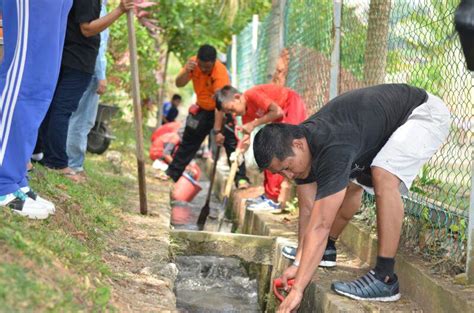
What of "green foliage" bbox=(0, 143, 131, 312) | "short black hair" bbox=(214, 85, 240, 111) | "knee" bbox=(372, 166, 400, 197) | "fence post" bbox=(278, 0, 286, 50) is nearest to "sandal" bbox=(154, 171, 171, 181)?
"fence post" bbox=(278, 0, 286, 50)

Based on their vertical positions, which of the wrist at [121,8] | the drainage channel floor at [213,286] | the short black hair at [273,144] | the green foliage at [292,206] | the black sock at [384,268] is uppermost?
the wrist at [121,8]

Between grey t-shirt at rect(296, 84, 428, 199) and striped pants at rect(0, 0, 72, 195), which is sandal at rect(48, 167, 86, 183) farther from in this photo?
grey t-shirt at rect(296, 84, 428, 199)

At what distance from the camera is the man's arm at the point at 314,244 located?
12.1 ft

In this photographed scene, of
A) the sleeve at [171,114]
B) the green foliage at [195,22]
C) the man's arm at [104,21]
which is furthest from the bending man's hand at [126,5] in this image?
the sleeve at [171,114]

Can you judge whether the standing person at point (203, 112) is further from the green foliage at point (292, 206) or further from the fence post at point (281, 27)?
the green foliage at point (292, 206)

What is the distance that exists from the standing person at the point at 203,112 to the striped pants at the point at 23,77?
467 cm

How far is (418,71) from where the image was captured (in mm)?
4840

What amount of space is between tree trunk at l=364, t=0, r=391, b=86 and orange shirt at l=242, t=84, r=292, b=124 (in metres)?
1.52

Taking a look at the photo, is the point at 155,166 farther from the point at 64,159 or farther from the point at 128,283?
the point at 128,283

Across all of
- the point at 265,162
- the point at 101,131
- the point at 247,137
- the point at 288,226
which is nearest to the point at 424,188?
the point at 265,162

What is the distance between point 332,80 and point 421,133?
2293mm

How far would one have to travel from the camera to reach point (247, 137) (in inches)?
309

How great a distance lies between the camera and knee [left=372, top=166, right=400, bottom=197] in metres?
4.08

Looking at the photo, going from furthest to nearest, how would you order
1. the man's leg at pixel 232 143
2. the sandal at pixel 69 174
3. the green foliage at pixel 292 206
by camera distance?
the man's leg at pixel 232 143, the green foliage at pixel 292 206, the sandal at pixel 69 174
